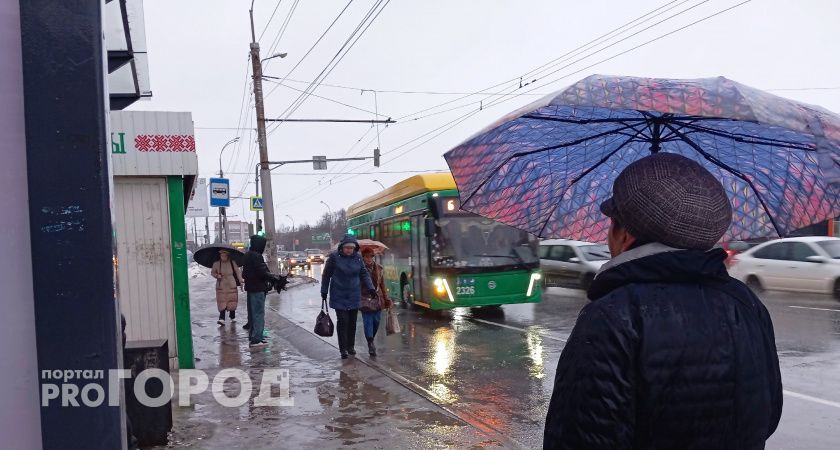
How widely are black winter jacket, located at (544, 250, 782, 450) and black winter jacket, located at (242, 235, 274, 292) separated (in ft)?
33.0

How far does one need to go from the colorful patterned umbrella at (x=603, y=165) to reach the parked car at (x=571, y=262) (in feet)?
47.9

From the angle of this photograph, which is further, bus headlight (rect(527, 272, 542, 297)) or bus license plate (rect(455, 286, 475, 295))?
bus headlight (rect(527, 272, 542, 297))

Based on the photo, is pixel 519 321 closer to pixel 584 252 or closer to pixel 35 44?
pixel 584 252

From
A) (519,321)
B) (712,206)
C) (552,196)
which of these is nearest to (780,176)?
(552,196)

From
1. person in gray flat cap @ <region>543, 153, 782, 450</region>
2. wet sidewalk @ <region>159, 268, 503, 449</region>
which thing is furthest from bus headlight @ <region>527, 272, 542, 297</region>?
person in gray flat cap @ <region>543, 153, 782, 450</region>

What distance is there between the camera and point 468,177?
4.04m

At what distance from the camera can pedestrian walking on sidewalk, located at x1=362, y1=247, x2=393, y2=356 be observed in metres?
10.5

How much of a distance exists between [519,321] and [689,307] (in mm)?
12788

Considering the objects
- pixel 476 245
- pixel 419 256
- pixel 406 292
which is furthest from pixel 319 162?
pixel 476 245

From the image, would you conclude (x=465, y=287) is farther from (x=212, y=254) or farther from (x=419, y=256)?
(x=212, y=254)

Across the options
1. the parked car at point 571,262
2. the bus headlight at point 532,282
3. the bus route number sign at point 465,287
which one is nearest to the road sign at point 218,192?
the parked car at point 571,262

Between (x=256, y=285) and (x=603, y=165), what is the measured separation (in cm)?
829

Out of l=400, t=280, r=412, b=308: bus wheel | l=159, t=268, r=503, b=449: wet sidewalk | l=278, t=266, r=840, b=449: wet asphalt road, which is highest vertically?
l=400, t=280, r=412, b=308: bus wheel

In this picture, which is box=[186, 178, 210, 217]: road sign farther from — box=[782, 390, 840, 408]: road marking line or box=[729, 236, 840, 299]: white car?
box=[782, 390, 840, 408]: road marking line
